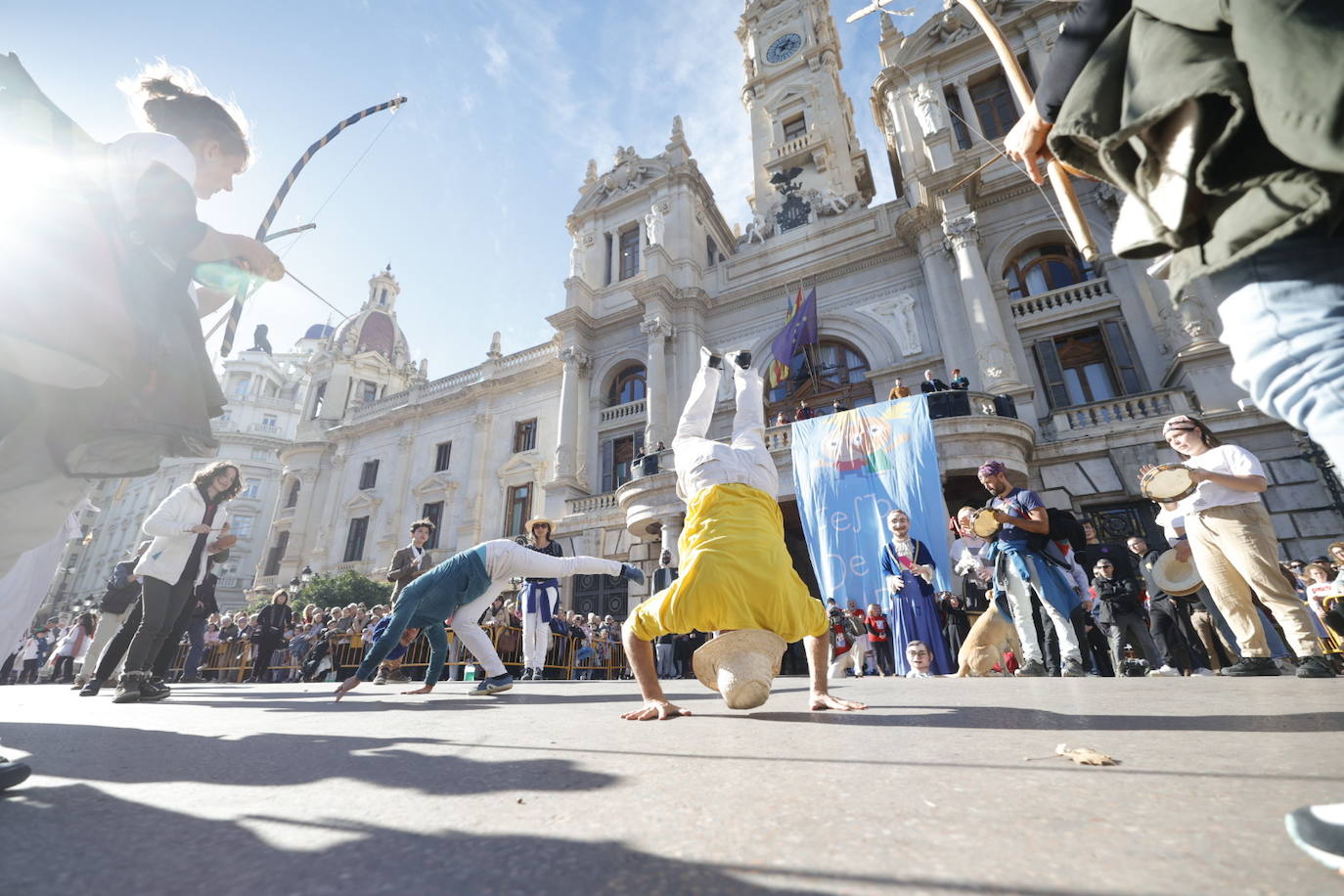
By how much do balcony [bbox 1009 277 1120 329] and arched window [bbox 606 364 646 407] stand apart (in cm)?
1094

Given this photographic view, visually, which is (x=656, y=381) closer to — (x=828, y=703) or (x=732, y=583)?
(x=828, y=703)

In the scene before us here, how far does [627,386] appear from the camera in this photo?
20.0m

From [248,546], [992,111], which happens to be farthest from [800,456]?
[248,546]

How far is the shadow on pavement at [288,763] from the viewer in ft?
5.13

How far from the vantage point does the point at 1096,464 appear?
38.3ft

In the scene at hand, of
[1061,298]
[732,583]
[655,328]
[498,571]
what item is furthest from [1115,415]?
[732,583]

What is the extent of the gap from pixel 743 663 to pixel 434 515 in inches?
873

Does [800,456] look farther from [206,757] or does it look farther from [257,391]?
[257,391]

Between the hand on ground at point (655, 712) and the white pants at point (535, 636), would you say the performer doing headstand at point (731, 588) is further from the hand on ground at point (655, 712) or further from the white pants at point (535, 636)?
the white pants at point (535, 636)

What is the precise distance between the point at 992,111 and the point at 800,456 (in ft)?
41.7

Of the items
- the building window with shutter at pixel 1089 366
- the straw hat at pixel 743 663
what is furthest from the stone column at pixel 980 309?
the straw hat at pixel 743 663

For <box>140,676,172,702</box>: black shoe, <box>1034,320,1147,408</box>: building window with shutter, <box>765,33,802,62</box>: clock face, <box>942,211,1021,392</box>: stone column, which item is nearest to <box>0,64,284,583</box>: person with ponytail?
<box>140,676,172,702</box>: black shoe

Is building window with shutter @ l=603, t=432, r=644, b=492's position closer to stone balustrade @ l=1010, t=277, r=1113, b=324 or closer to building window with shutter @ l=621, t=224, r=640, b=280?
building window with shutter @ l=621, t=224, r=640, b=280

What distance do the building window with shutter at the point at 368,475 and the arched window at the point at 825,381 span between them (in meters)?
17.8
